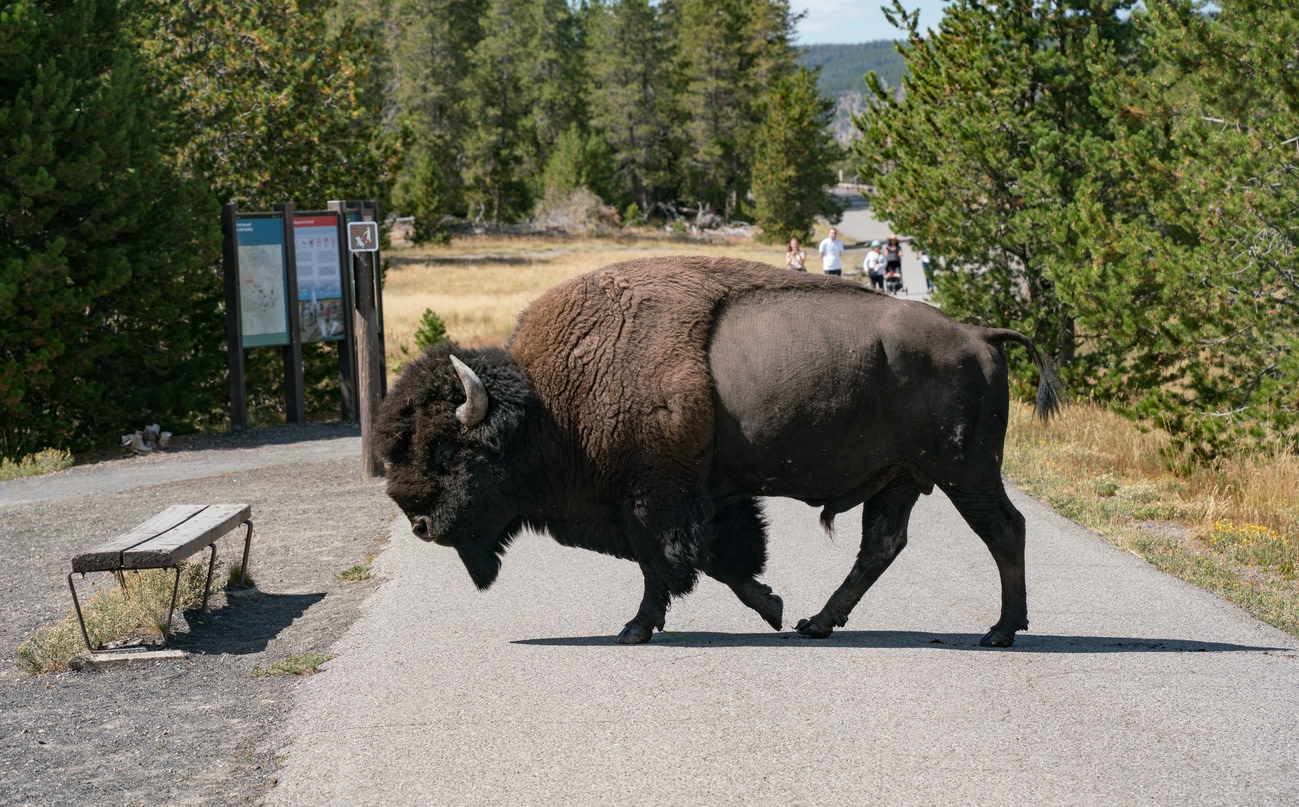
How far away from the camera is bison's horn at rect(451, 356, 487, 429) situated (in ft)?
23.9

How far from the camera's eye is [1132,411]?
516 inches

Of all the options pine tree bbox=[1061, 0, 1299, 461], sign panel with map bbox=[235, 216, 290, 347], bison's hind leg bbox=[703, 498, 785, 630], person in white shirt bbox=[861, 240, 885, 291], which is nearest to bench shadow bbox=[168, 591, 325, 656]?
bison's hind leg bbox=[703, 498, 785, 630]

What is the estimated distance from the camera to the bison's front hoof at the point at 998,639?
7121 millimetres

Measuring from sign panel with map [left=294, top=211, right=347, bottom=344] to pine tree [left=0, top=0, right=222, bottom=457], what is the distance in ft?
3.94

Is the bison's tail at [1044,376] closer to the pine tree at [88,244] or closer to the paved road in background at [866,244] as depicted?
the paved road in background at [866,244]

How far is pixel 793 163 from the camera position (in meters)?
71.4

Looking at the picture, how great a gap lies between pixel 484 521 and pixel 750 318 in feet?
6.03

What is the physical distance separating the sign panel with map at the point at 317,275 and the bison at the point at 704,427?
11838 mm

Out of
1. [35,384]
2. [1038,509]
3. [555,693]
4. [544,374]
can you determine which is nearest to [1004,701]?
[555,693]

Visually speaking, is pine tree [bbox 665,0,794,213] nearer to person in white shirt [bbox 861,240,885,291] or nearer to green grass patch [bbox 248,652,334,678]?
person in white shirt [bbox 861,240,885,291]

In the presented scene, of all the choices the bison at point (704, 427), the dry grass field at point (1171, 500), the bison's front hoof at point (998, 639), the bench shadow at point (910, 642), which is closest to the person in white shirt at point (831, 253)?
the dry grass field at point (1171, 500)

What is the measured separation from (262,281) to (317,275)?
0.80 metres

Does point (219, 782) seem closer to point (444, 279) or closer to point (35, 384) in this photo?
point (35, 384)

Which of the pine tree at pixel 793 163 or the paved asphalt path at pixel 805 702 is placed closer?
the paved asphalt path at pixel 805 702
